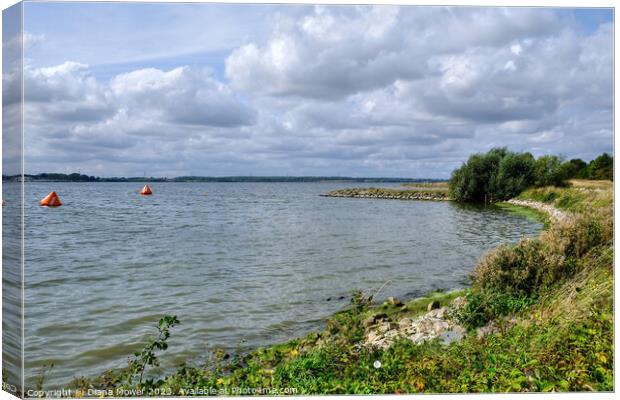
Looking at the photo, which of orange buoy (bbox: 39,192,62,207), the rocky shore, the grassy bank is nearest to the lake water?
orange buoy (bbox: 39,192,62,207)

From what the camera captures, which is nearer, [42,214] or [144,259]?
[42,214]

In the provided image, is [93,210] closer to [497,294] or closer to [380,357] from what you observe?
[380,357]

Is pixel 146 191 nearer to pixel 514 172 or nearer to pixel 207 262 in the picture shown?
pixel 207 262

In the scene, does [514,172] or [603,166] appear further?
[514,172]

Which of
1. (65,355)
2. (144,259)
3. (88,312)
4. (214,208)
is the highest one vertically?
(214,208)

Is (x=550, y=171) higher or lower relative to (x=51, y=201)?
higher

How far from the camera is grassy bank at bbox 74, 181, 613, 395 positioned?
4.67m

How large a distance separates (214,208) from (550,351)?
443 centimetres

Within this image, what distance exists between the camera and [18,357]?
485 centimetres

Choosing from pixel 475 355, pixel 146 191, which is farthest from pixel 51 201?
pixel 475 355

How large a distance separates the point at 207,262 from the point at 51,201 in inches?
76.7

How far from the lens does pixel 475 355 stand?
4.90 metres

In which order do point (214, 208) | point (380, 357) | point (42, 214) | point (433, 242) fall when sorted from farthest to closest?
point (433, 242) → point (214, 208) → point (42, 214) → point (380, 357)

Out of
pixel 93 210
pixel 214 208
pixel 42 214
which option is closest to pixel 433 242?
pixel 214 208
